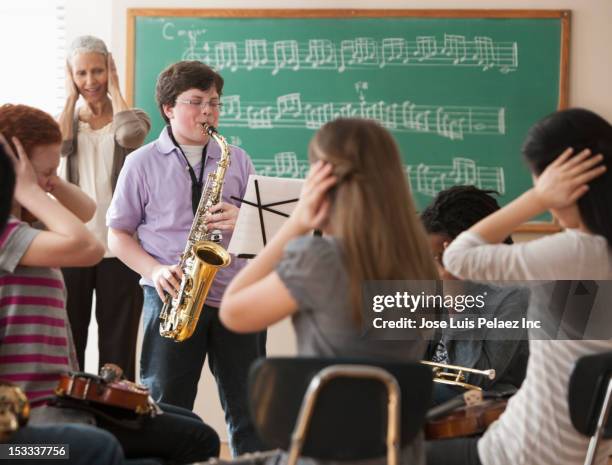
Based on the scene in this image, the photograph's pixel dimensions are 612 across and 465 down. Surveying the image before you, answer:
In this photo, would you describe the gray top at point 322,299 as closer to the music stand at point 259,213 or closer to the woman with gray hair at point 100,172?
the music stand at point 259,213

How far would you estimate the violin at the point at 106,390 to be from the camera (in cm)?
212

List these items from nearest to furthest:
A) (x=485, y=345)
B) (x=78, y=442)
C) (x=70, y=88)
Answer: (x=78, y=442)
(x=485, y=345)
(x=70, y=88)

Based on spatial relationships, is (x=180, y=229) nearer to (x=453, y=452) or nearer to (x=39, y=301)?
(x=39, y=301)

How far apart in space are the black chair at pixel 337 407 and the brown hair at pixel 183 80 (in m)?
1.67

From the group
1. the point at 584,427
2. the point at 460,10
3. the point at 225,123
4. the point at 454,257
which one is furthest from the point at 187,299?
the point at 460,10

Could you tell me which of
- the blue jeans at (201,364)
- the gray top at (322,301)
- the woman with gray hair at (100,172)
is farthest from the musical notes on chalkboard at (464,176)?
the gray top at (322,301)

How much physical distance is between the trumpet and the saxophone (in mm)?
821

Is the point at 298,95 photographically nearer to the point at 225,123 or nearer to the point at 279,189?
the point at 225,123

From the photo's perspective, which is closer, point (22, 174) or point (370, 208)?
point (370, 208)

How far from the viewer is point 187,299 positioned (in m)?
3.15

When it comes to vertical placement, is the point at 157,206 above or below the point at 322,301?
above

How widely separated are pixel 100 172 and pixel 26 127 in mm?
1878

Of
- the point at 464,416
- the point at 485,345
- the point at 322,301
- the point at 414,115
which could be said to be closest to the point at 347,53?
the point at 414,115

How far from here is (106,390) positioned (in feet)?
7.33
